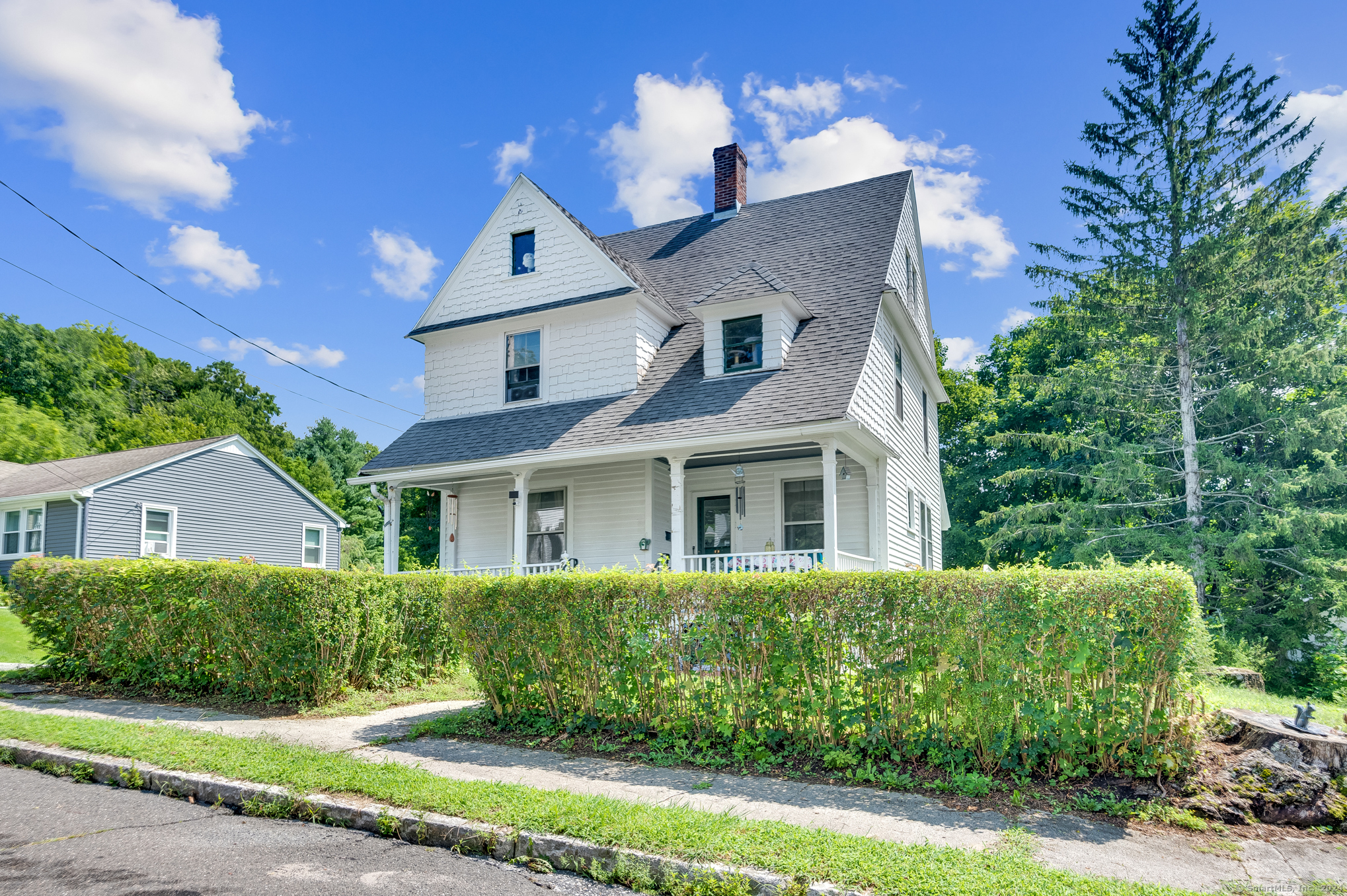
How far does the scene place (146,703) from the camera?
891cm

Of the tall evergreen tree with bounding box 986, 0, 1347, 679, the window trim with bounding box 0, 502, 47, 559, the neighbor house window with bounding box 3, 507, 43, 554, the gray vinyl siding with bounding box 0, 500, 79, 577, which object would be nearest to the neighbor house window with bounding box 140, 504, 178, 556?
the gray vinyl siding with bounding box 0, 500, 79, 577

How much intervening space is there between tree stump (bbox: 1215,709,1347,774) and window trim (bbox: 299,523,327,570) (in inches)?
1168

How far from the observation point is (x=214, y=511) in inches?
1038

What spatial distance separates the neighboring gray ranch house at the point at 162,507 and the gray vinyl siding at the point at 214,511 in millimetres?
28

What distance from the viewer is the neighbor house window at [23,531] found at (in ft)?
78.1

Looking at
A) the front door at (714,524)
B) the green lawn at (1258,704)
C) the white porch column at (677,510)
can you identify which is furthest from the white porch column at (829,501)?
the green lawn at (1258,704)

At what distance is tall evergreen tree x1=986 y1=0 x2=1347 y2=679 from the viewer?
1805 centimetres

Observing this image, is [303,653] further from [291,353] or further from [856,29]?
[291,353]

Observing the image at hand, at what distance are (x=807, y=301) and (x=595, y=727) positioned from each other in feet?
32.2

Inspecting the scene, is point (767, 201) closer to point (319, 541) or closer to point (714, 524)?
point (714, 524)

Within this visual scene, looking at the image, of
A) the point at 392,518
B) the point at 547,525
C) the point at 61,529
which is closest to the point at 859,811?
the point at 547,525

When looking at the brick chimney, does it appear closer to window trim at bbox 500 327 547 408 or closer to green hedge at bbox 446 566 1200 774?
window trim at bbox 500 327 547 408

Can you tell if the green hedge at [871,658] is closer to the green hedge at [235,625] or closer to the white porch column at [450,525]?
the green hedge at [235,625]

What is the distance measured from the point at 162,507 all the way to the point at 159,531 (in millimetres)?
794
